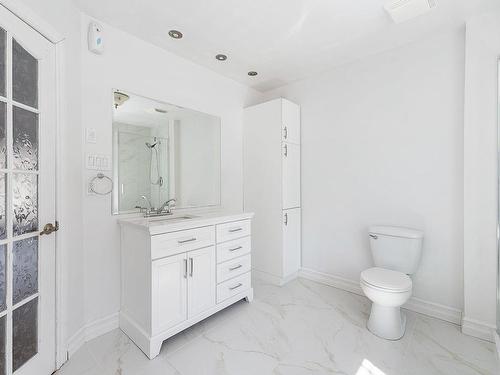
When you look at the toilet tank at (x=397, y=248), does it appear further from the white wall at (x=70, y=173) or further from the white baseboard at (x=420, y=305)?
the white wall at (x=70, y=173)

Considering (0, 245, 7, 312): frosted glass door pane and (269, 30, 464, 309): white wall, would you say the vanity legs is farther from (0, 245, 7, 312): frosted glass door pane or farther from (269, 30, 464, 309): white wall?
(0, 245, 7, 312): frosted glass door pane

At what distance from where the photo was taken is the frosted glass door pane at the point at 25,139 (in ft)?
4.05

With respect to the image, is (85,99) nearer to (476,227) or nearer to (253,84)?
(253,84)

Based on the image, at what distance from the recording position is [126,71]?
1.97 m

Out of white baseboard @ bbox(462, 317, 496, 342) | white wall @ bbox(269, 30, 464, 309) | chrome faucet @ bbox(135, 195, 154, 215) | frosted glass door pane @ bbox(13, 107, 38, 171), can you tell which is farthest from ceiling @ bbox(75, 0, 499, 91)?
white baseboard @ bbox(462, 317, 496, 342)

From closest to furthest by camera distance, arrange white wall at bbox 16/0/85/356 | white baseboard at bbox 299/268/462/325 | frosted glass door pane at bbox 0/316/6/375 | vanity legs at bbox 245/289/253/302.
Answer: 1. frosted glass door pane at bbox 0/316/6/375
2. white wall at bbox 16/0/85/356
3. white baseboard at bbox 299/268/462/325
4. vanity legs at bbox 245/289/253/302

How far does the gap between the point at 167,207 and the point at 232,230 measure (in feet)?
2.20

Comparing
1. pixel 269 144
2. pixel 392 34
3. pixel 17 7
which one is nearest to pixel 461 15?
pixel 392 34

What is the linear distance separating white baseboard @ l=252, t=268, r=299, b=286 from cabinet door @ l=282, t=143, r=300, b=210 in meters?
0.80

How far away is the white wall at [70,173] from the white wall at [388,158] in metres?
2.21

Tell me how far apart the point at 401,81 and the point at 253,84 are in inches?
64.5

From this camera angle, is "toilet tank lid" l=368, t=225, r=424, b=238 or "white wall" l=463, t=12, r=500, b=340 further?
"toilet tank lid" l=368, t=225, r=424, b=238

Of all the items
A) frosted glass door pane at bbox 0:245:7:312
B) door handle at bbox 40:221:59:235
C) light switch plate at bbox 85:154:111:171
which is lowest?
frosted glass door pane at bbox 0:245:7:312

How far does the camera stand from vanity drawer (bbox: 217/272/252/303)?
202 cm
